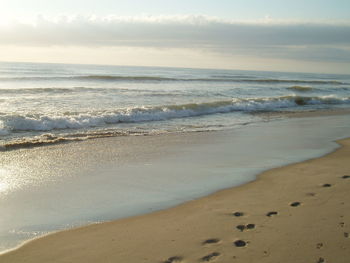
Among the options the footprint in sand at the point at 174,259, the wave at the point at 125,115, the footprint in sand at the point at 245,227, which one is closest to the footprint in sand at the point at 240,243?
the footprint in sand at the point at 245,227

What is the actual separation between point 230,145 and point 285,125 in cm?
495

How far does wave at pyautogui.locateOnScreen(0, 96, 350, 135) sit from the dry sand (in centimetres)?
742

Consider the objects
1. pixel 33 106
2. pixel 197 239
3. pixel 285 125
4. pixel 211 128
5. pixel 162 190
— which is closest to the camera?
pixel 197 239

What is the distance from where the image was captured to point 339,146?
9.43 meters

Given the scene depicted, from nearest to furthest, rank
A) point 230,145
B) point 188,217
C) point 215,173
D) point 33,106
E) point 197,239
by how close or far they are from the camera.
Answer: point 197,239, point 188,217, point 215,173, point 230,145, point 33,106

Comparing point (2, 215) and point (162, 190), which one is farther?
point (162, 190)

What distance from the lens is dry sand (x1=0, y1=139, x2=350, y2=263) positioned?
3506 millimetres

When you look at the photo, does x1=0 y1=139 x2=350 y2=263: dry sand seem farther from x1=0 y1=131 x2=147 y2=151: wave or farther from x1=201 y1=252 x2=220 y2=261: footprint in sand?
x1=0 y1=131 x2=147 y2=151: wave

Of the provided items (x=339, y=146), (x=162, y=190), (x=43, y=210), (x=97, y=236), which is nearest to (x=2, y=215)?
(x=43, y=210)

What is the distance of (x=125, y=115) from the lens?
45.8 ft

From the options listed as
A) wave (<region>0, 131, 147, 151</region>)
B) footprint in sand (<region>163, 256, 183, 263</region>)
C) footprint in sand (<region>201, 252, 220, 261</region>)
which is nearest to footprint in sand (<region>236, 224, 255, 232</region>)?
footprint in sand (<region>201, 252, 220, 261</region>)

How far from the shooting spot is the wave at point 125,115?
11.4m

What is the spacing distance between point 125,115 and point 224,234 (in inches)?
411

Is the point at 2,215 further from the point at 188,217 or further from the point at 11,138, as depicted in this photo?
the point at 11,138
